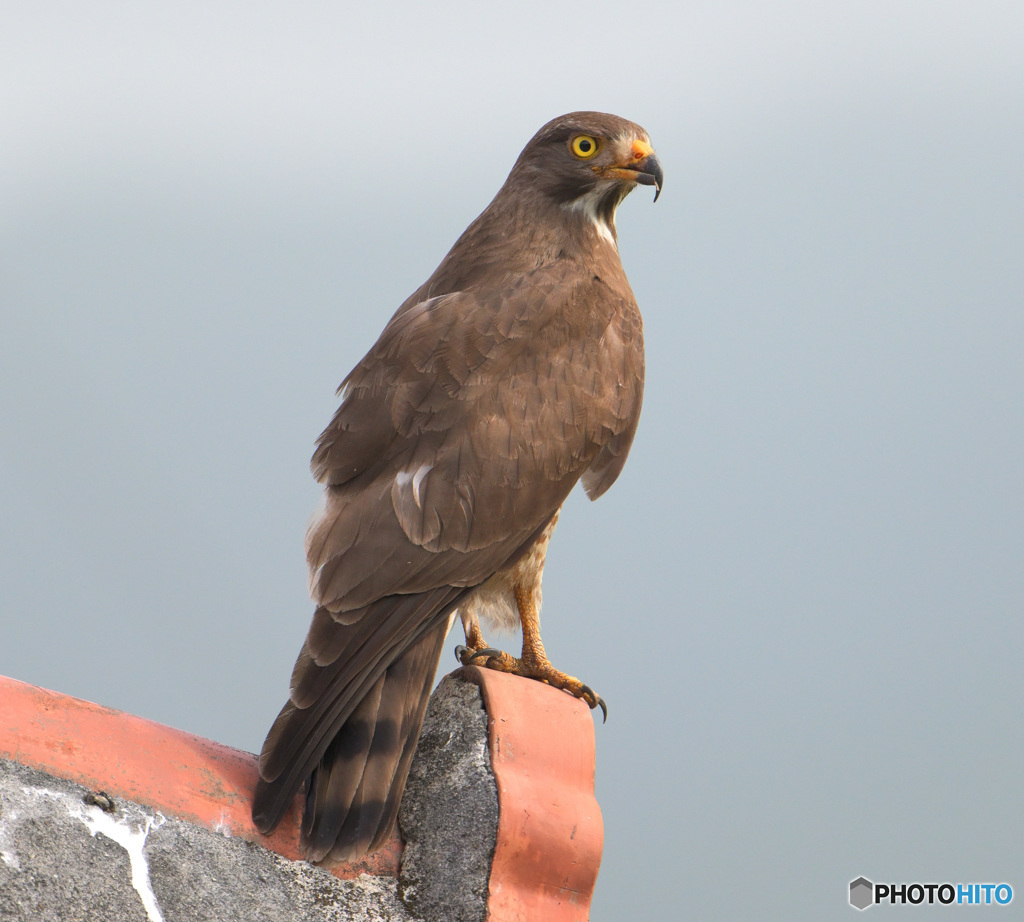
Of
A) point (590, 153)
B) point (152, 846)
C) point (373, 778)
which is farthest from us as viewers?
point (590, 153)

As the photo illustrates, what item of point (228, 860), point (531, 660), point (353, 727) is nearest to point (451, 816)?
point (353, 727)

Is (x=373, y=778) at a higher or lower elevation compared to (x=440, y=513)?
lower

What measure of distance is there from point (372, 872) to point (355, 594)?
70 centimetres

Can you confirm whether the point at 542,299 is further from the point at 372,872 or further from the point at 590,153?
the point at 372,872

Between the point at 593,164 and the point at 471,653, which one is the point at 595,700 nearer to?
the point at 471,653

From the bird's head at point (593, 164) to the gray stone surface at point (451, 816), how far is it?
1828 millimetres

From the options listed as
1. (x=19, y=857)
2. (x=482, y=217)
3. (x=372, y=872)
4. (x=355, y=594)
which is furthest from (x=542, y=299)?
(x=19, y=857)

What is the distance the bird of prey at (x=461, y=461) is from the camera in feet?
9.34

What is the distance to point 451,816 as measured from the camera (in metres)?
2.92

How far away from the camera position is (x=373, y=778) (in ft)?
9.30

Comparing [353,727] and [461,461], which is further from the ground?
[461,461]

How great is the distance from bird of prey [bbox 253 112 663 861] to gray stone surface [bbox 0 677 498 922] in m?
0.14

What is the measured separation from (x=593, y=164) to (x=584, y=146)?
0.09 m

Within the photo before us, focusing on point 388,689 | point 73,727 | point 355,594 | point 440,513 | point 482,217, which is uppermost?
point 482,217
